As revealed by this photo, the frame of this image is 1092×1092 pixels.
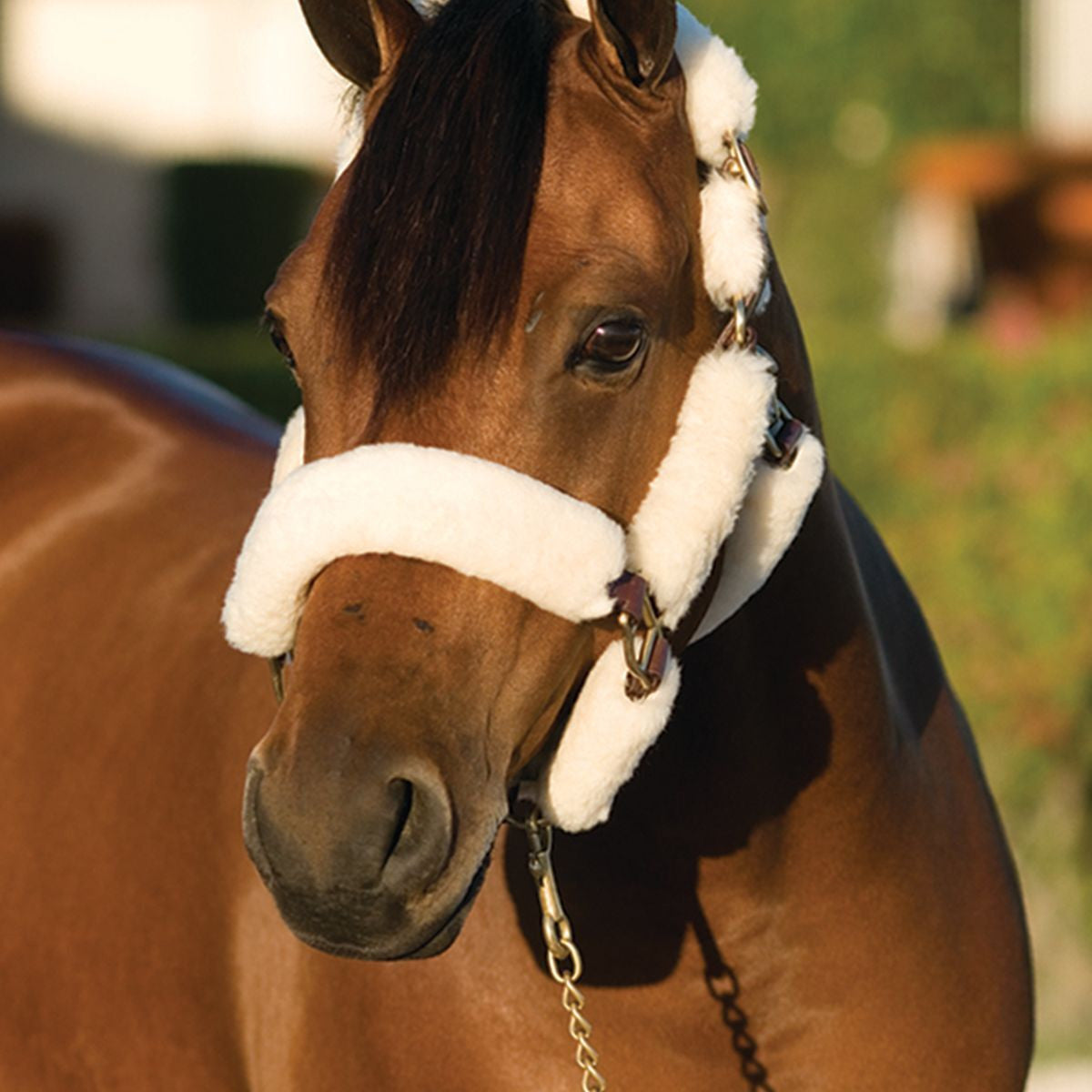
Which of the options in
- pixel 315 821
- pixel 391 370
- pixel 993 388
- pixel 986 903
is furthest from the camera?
pixel 993 388

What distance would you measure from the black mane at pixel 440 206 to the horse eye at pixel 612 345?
9 cm

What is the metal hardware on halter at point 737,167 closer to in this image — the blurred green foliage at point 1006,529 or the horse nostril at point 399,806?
the horse nostril at point 399,806

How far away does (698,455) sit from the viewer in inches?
78.5

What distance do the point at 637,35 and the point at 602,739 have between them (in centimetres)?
74

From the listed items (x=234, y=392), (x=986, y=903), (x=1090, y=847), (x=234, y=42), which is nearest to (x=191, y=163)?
(x=234, y=42)

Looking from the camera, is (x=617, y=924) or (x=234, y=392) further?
(x=234, y=392)

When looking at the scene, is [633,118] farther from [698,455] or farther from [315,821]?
[315,821]

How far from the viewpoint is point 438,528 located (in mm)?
1837

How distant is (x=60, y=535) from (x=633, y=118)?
158 centimetres

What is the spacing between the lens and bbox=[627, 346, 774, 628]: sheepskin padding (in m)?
1.97

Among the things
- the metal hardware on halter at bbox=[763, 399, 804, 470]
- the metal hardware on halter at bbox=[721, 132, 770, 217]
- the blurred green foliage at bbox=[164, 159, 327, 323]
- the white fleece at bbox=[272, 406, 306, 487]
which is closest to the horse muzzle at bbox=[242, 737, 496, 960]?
the white fleece at bbox=[272, 406, 306, 487]

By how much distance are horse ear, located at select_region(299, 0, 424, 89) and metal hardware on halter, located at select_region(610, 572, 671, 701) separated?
2.25 ft

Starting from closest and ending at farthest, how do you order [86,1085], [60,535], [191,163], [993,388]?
[86,1085]
[60,535]
[993,388]
[191,163]

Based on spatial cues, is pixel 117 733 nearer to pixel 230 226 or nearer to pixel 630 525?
pixel 630 525
